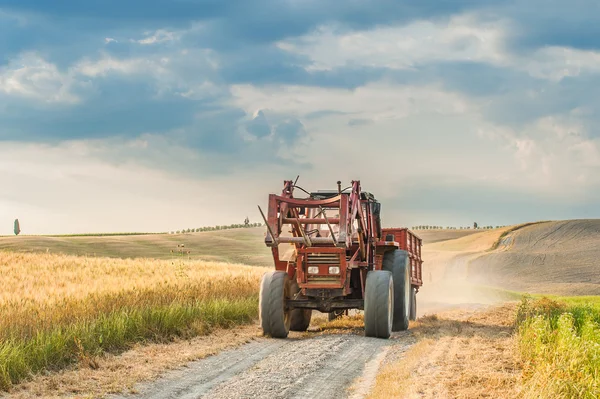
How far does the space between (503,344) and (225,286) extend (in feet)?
31.5

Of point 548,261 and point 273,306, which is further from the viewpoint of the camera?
point 548,261

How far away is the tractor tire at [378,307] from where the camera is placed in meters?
15.2

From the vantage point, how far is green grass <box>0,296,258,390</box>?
10539 millimetres

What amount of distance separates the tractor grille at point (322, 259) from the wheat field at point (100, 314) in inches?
105

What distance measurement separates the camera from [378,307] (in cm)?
1527

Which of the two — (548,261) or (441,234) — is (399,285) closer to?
(548,261)

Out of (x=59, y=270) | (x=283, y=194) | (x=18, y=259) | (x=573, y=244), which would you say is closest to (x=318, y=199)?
(x=283, y=194)

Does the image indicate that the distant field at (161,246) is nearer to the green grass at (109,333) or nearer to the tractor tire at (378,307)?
the green grass at (109,333)

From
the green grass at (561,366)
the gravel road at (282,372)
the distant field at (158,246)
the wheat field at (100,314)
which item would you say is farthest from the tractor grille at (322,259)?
the distant field at (158,246)

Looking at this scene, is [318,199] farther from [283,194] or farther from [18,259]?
[18,259]

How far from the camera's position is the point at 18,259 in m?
33.1

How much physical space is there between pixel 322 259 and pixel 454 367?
16.9 feet

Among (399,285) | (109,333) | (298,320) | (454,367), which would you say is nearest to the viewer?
(454,367)

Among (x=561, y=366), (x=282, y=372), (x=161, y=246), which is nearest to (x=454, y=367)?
(x=561, y=366)
